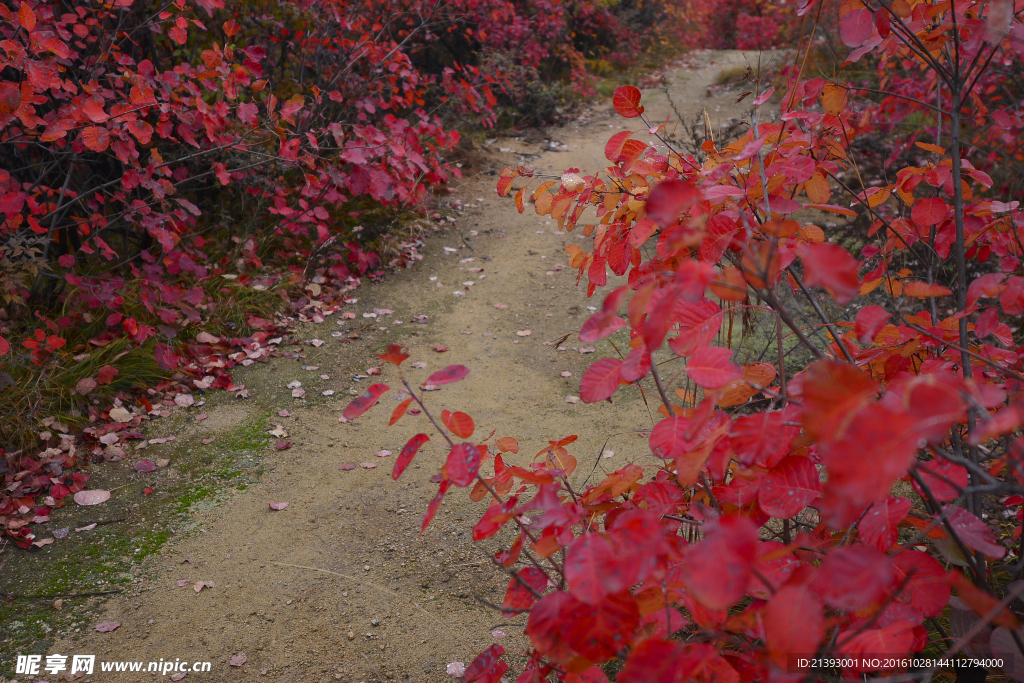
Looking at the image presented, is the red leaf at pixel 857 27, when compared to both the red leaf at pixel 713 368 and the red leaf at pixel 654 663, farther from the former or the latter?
the red leaf at pixel 654 663

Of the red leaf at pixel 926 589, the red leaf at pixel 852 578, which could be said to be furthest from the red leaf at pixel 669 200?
the red leaf at pixel 926 589

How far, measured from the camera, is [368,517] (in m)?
2.59

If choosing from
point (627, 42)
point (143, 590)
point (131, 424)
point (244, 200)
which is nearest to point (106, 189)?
point (244, 200)

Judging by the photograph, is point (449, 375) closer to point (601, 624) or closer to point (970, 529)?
point (601, 624)

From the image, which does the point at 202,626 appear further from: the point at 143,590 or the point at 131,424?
the point at 131,424

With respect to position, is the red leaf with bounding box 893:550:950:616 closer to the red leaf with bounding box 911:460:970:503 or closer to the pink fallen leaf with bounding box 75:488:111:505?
the red leaf with bounding box 911:460:970:503

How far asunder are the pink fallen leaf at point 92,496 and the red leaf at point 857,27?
3091 mm

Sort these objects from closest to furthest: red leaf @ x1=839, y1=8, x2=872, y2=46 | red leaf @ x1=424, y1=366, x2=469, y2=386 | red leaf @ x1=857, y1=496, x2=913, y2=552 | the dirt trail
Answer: red leaf @ x1=857, y1=496, x2=913, y2=552, red leaf @ x1=424, y1=366, x2=469, y2=386, red leaf @ x1=839, y1=8, x2=872, y2=46, the dirt trail

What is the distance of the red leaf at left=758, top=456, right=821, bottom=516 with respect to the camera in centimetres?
97

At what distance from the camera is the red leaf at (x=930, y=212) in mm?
1478

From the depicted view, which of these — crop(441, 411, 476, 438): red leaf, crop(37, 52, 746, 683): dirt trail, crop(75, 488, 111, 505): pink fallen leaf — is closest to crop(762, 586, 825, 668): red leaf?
crop(441, 411, 476, 438): red leaf

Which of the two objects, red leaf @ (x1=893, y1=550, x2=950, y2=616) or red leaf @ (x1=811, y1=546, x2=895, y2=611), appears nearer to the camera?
red leaf @ (x1=811, y1=546, x2=895, y2=611)

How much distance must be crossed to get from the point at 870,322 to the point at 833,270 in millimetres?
403

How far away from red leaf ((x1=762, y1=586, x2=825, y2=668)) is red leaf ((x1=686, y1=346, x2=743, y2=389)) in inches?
11.4
